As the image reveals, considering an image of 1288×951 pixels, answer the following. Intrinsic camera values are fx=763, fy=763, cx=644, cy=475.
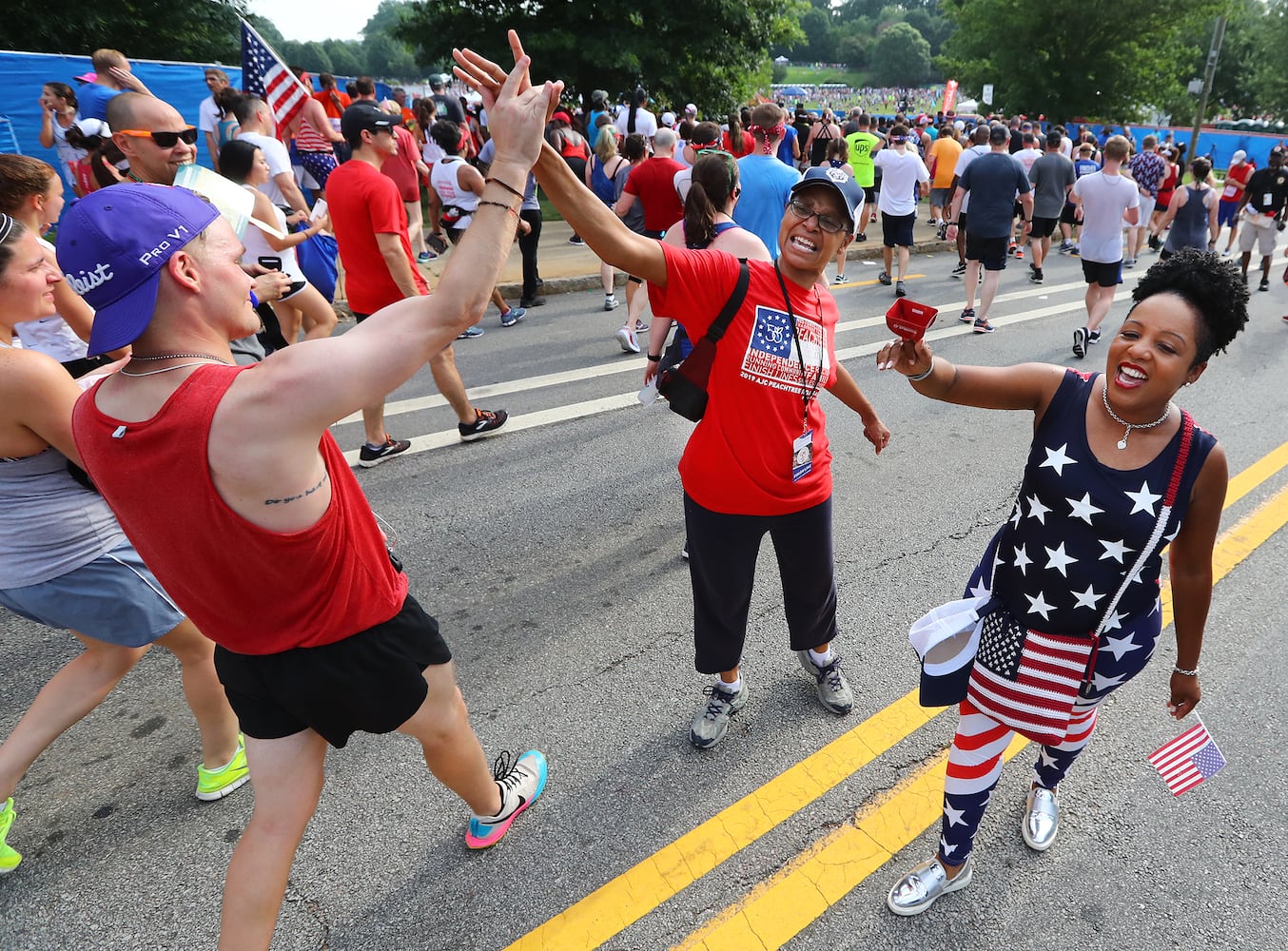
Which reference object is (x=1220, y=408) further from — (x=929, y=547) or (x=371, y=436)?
(x=371, y=436)

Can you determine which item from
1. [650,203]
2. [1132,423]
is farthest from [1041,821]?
[650,203]

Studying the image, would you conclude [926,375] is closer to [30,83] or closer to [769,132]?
[769,132]

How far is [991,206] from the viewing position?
26.5 ft

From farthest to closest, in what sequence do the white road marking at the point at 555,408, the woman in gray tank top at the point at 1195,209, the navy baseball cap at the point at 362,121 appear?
the woman in gray tank top at the point at 1195,209 → the white road marking at the point at 555,408 → the navy baseball cap at the point at 362,121

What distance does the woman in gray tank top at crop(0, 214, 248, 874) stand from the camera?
205 cm

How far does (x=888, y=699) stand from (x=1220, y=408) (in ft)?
16.3

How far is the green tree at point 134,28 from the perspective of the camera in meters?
14.4

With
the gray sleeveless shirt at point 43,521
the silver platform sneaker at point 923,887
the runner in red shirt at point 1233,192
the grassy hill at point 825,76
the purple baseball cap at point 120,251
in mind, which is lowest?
the grassy hill at point 825,76

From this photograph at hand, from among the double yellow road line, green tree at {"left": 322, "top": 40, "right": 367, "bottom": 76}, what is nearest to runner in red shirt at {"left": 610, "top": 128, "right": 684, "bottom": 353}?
the double yellow road line

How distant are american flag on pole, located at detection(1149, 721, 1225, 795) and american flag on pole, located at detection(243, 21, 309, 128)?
29.5 ft

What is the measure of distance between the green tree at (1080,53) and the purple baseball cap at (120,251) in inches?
1593

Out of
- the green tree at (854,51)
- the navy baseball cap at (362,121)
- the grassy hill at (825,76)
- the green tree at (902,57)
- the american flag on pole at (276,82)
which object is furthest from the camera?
the green tree at (854,51)

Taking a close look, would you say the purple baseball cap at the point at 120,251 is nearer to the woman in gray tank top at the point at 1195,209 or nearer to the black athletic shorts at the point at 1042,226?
the woman in gray tank top at the point at 1195,209

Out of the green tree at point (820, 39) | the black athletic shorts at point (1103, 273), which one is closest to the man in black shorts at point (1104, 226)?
the black athletic shorts at point (1103, 273)
